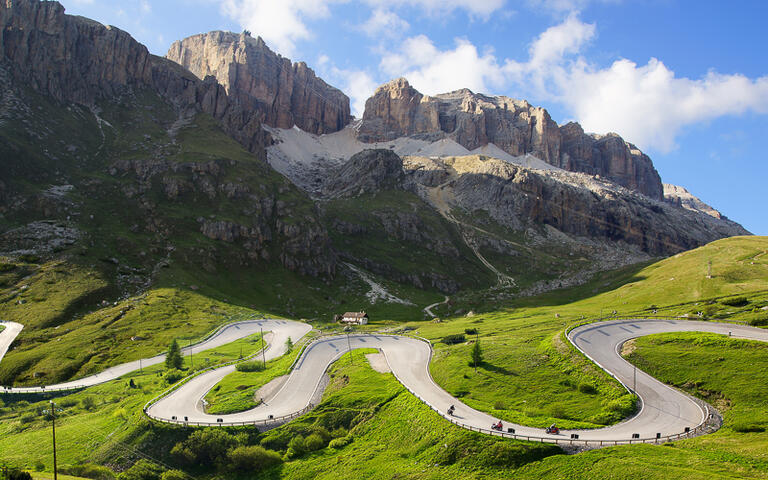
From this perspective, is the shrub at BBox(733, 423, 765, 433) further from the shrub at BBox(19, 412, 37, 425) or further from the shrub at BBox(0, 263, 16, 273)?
the shrub at BBox(0, 263, 16, 273)

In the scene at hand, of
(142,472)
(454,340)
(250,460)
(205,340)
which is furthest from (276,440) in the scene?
(205,340)

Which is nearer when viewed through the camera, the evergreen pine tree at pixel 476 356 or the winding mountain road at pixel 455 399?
the winding mountain road at pixel 455 399

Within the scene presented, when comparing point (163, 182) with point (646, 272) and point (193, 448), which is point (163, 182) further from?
point (646, 272)

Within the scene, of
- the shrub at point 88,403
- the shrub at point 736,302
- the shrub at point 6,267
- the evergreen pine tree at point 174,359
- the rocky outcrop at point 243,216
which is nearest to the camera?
the shrub at point 88,403

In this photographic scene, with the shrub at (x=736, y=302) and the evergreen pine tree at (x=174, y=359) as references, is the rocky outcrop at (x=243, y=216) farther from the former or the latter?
the shrub at (x=736, y=302)

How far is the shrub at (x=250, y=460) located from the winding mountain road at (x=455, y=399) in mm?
5786

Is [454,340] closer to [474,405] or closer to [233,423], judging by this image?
[474,405]

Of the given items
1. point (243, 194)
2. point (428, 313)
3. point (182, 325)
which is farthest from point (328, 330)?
point (243, 194)

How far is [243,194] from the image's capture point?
644 ft

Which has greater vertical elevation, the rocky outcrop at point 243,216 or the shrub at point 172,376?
the rocky outcrop at point 243,216

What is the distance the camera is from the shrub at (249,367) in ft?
248

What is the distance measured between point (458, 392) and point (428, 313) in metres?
106

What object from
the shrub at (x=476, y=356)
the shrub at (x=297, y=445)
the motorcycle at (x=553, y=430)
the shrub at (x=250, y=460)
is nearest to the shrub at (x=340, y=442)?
the shrub at (x=297, y=445)

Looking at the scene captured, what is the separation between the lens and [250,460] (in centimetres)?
4722
